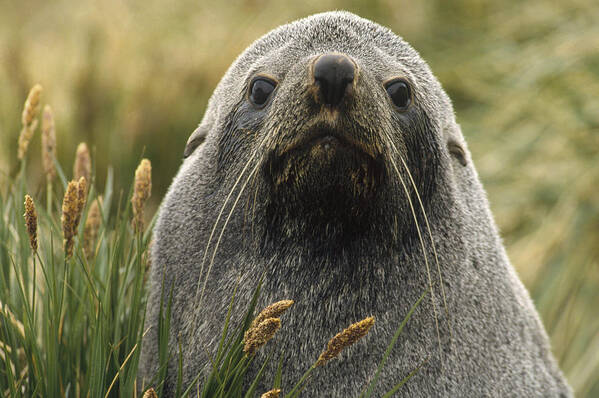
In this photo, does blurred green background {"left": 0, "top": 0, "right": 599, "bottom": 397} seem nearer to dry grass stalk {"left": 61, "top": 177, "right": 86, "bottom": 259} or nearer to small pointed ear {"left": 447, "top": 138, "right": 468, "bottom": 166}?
small pointed ear {"left": 447, "top": 138, "right": 468, "bottom": 166}

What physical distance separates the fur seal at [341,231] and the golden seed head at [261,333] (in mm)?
484

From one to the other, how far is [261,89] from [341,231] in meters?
0.67

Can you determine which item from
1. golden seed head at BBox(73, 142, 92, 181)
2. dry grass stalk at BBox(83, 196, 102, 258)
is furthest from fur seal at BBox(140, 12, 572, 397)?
golden seed head at BBox(73, 142, 92, 181)

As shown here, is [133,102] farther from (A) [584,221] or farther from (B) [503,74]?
(A) [584,221]

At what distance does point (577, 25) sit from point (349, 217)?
629 cm

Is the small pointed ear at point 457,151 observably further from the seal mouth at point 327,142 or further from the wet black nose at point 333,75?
the wet black nose at point 333,75

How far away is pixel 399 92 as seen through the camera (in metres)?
2.96

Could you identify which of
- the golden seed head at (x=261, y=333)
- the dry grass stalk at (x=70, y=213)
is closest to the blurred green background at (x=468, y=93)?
the dry grass stalk at (x=70, y=213)

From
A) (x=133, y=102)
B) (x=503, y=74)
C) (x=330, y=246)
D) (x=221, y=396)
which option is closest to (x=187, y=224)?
(x=330, y=246)

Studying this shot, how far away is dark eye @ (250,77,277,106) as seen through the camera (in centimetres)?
298

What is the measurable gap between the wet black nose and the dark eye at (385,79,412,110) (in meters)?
0.44

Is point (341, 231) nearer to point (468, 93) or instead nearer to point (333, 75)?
point (333, 75)

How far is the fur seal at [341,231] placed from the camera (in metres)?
2.74

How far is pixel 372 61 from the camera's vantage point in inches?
118
